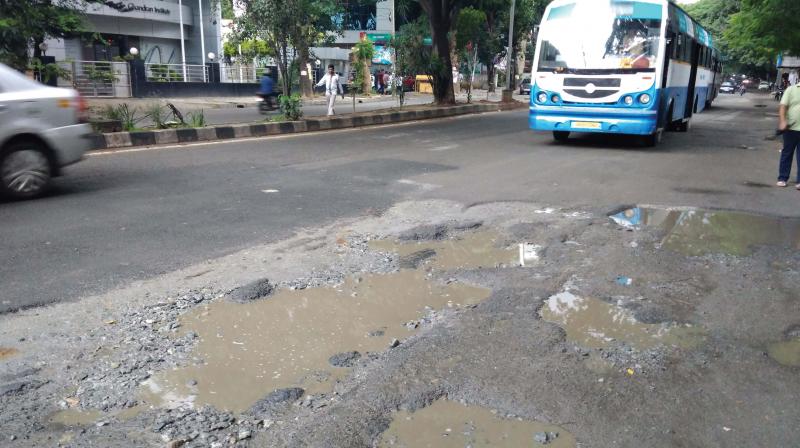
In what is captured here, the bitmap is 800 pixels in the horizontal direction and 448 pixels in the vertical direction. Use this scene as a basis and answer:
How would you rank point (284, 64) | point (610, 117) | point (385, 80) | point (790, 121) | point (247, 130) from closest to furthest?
point (790, 121) → point (610, 117) → point (247, 130) → point (284, 64) → point (385, 80)

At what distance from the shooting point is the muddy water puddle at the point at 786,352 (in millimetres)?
3403

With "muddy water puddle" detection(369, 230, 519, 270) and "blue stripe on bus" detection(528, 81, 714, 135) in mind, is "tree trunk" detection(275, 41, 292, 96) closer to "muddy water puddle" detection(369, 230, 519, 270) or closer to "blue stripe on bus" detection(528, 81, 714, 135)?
"blue stripe on bus" detection(528, 81, 714, 135)

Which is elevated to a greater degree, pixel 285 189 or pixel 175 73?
pixel 175 73

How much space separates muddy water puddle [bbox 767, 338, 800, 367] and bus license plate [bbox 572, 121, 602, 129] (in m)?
8.96

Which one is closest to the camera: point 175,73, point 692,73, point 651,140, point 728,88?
point 651,140

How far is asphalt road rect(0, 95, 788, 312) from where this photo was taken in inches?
Result: 197

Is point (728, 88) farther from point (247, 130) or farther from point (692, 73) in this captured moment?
point (247, 130)

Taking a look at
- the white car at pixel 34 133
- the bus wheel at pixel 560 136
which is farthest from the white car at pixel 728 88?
the white car at pixel 34 133

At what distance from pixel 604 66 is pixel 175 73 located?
21327 mm

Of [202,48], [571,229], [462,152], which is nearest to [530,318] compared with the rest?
[571,229]

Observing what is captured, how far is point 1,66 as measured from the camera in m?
6.60

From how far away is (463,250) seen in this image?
17.7 ft

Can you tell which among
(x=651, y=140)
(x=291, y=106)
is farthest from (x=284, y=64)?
(x=651, y=140)

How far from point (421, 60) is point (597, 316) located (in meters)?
19.0
